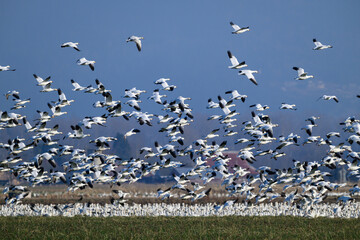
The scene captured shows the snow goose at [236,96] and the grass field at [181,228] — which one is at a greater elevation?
the snow goose at [236,96]

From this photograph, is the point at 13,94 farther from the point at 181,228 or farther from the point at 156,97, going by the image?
the point at 181,228

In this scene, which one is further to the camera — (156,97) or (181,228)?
(156,97)

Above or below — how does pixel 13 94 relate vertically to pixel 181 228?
above

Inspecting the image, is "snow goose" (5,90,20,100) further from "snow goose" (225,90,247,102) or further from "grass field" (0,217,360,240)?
"snow goose" (225,90,247,102)

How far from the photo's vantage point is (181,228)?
928 inches

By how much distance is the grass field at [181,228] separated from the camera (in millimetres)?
20422

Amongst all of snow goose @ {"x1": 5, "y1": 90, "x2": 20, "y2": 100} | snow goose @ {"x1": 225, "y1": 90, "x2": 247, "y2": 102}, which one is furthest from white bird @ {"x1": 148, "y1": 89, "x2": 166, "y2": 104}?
snow goose @ {"x1": 5, "y1": 90, "x2": 20, "y2": 100}

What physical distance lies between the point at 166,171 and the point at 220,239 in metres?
74.8

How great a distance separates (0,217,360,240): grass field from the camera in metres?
20.4

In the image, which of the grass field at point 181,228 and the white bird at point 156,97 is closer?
the grass field at point 181,228

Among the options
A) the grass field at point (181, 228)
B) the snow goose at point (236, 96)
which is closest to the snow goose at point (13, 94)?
the grass field at point (181, 228)

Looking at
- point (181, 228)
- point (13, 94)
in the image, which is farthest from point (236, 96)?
point (13, 94)

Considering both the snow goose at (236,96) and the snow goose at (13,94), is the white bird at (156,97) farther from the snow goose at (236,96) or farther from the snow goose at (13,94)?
the snow goose at (13,94)

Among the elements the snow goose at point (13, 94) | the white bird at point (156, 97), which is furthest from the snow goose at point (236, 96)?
the snow goose at point (13, 94)
